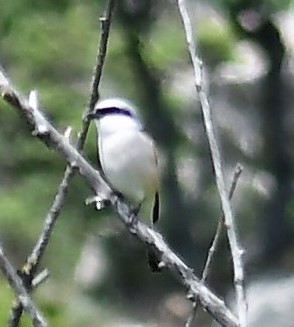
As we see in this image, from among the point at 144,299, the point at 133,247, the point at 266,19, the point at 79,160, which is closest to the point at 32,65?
the point at 266,19

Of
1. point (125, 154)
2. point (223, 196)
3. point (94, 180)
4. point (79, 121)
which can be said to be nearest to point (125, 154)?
point (125, 154)

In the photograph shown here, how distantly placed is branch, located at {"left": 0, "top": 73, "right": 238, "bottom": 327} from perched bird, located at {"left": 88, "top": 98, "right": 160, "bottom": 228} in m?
0.69

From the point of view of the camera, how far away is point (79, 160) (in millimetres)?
1014

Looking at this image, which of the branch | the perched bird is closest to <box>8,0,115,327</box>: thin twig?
the branch

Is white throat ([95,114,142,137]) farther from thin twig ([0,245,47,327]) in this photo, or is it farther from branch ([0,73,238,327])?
thin twig ([0,245,47,327])

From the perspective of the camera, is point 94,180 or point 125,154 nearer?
point 94,180

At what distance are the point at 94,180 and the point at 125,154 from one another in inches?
30.5

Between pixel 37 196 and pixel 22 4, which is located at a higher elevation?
pixel 22 4

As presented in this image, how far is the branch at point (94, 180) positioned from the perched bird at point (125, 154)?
27.1 inches

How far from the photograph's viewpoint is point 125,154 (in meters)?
1.82

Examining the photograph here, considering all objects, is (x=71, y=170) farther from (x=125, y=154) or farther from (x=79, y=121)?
(x=79, y=121)

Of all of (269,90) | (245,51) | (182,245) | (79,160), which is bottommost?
(79,160)

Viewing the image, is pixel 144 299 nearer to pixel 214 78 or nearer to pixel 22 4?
pixel 214 78

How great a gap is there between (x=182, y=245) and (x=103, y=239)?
306 millimetres
